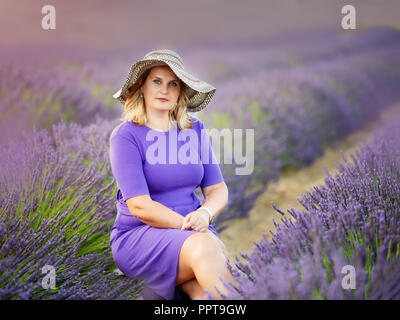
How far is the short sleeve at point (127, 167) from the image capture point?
1517mm

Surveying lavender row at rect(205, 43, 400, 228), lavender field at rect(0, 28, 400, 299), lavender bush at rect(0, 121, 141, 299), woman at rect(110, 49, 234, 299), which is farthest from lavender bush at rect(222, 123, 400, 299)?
lavender row at rect(205, 43, 400, 228)

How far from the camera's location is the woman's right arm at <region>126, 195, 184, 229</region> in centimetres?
150

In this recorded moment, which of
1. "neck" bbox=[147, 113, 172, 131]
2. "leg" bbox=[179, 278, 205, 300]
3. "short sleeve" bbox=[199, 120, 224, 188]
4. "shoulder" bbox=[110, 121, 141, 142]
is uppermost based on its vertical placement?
"neck" bbox=[147, 113, 172, 131]

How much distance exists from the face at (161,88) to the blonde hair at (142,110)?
0.05 m

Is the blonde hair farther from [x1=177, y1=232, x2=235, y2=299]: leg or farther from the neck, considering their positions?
[x1=177, y1=232, x2=235, y2=299]: leg

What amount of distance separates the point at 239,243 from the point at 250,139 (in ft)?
3.38

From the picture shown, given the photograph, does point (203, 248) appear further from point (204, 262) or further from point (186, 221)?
point (186, 221)

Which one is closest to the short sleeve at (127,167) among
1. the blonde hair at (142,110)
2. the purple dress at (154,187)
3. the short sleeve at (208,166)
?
the purple dress at (154,187)

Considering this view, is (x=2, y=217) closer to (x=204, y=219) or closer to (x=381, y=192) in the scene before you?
(x=204, y=219)

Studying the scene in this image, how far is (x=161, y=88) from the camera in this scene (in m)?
1.65

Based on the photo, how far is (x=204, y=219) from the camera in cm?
155

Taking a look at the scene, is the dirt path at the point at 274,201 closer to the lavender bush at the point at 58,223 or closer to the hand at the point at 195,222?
the hand at the point at 195,222
